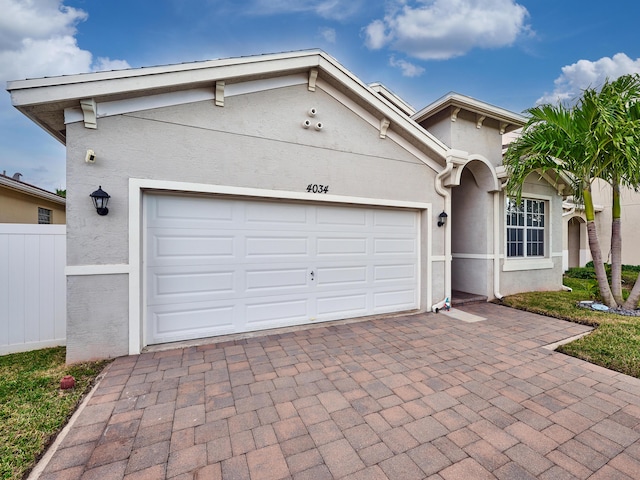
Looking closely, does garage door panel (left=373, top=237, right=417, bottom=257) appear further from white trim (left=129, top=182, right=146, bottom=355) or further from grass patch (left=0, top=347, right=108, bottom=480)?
grass patch (left=0, top=347, right=108, bottom=480)

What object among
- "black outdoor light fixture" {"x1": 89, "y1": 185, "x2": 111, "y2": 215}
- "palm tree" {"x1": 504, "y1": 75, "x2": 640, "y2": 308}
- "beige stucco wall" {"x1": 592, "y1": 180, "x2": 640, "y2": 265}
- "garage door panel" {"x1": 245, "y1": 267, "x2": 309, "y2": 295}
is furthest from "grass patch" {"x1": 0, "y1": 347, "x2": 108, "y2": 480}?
"beige stucco wall" {"x1": 592, "y1": 180, "x2": 640, "y2": 265}

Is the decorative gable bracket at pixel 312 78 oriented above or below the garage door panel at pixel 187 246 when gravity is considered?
above

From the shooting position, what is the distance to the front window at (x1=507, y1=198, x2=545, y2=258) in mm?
8375

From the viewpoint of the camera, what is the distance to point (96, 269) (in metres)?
4.09

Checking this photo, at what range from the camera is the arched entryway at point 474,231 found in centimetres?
782

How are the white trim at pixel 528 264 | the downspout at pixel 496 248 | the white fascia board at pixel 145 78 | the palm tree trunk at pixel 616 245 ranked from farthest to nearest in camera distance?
1. the white trim at pixel 528 264
2. the downspout at pixel 496 248
3. the palm tree trunk at pixel 616 245
4. the white fascia board at pixel 145 78

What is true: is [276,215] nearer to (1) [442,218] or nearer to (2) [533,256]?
(1) [442,218]

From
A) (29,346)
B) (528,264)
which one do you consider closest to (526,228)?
(528,264)

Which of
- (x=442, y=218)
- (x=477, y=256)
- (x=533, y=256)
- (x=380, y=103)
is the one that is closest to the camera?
(x=380, y=103)

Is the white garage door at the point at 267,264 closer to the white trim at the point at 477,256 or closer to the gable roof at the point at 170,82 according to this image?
the gable roof at the point at 170,82

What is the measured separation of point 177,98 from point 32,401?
4399 millimetres

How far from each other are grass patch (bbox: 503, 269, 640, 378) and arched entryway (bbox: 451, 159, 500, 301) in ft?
2.97

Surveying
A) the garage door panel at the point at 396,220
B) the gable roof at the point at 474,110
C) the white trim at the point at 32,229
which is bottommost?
the white trim at the point at 32,229

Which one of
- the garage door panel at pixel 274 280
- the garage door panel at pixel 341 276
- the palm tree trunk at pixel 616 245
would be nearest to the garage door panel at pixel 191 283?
the garage door panel at pixel 274 280
